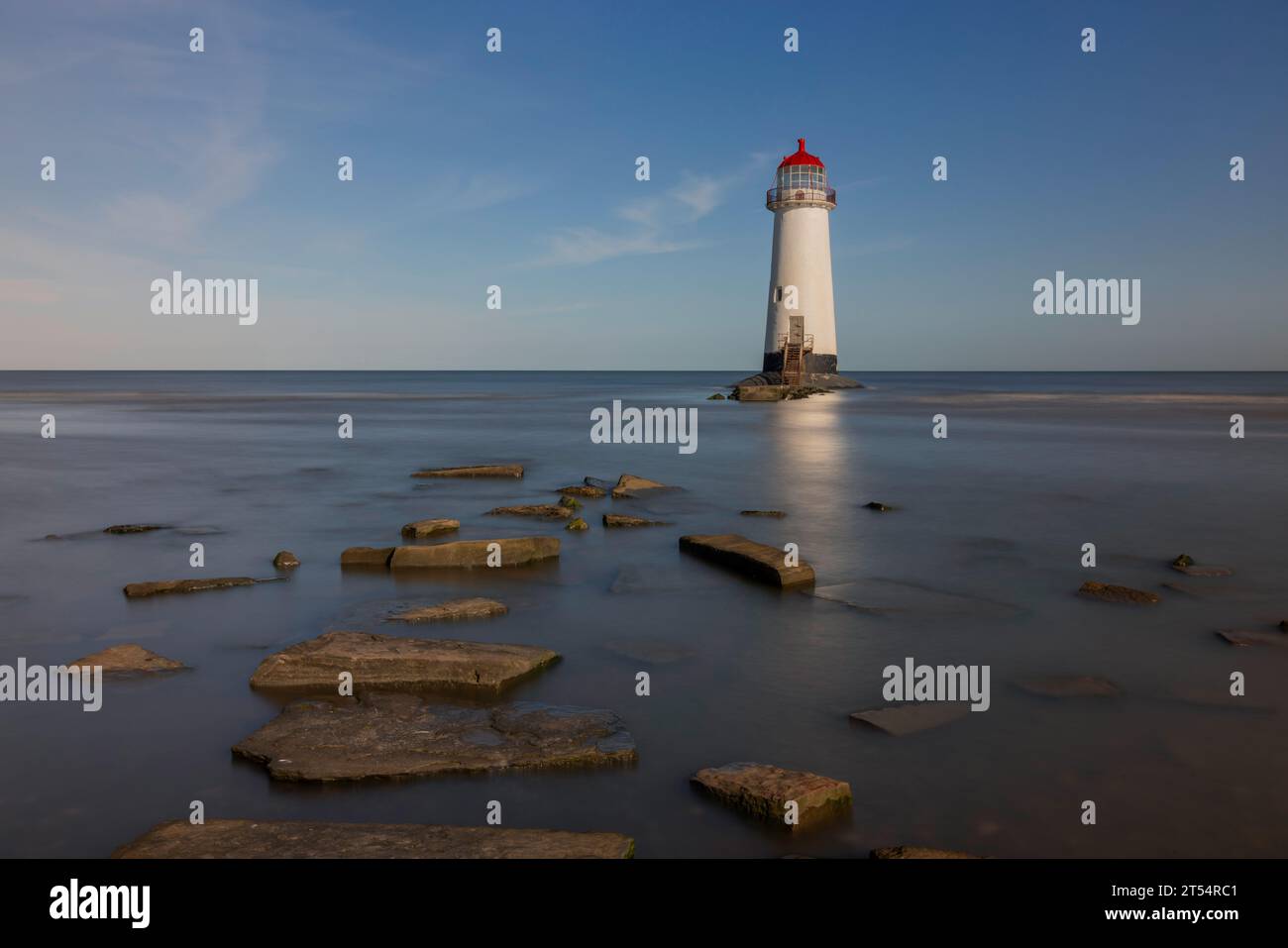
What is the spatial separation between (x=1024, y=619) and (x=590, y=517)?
5.88m

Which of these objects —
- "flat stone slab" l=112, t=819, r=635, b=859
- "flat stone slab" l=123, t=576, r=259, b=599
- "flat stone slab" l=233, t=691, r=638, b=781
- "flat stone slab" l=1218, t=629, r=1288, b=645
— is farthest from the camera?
"flat stone slab" l=123, t=576, r=259, b=599

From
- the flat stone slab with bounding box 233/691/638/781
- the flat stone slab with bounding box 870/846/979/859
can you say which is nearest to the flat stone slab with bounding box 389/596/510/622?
the flat stone slab with bounding box 233/691/638/781

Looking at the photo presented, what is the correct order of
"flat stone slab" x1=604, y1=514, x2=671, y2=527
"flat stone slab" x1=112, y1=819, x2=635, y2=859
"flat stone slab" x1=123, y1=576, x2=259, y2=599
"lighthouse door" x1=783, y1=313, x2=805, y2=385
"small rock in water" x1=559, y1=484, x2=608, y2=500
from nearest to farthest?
"flat stone slab" x1=112, y1=819, x2=635, y2=859 → "flat stone slab" x1=123, y1=576, x2=259, y2=599 → "flat stone slab" x1=604, y1=514, x2=671, y2=527 → "small rock in water" x1=559, y1=484, x2=608, y2=500 → "lighthouse door" x1=783, y1=313, x2=805, y2=385

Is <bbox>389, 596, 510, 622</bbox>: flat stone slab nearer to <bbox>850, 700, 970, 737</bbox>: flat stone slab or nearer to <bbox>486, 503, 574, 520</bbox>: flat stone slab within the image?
<bbox>850, 700, 970, 737</bbox>: flat stone slab

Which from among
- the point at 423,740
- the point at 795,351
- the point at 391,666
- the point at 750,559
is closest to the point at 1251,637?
the point at 750,559

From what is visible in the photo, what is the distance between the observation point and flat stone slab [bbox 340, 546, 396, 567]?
881 cm

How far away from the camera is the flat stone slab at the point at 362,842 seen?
11.5 ft

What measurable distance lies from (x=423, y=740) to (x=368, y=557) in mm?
4519

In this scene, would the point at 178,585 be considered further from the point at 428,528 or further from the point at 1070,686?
the point at 1070,686

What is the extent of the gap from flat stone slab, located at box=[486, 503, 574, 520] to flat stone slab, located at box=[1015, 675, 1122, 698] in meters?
6.81

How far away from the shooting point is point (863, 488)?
1525cm

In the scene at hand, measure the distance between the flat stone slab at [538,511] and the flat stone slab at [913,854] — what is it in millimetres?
8180
